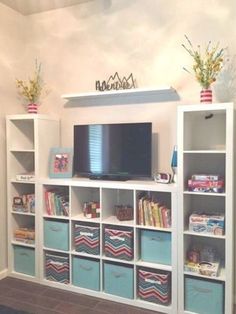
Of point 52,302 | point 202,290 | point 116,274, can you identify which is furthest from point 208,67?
point 52,302

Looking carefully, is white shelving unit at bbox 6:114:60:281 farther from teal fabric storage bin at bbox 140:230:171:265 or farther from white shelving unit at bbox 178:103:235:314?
white shelving unit at bbox 178:103:235:314

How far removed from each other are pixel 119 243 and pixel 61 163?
3.22 ft

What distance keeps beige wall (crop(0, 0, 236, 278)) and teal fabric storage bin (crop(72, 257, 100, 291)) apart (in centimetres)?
99

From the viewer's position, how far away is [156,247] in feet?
8.20

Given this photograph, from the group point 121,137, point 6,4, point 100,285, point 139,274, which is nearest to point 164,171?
point 121,137

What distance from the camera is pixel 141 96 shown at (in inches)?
112

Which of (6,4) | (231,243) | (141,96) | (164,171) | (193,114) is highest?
(6,4)

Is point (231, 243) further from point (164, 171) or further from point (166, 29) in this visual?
point (166, 29)

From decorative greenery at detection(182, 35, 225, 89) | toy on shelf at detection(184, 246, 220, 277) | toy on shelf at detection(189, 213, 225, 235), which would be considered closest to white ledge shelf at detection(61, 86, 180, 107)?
decorative greenery at detection(182, 35, 225, 89)

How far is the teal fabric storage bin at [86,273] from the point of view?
105 inches

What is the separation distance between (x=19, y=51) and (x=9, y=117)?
0.79 m

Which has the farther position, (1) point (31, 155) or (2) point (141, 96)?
(1) point (31, 155)

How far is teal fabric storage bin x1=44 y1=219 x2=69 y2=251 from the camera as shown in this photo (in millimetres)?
2795

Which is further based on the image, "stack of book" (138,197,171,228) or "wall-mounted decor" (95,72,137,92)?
"wall-mounted decor" (95,72,137,92)
